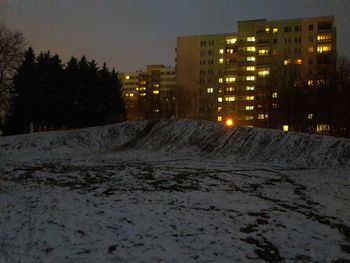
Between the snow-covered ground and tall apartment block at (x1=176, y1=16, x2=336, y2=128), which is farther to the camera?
tall apartment block at (x1=176, y1=16, x2=336, y2=128)

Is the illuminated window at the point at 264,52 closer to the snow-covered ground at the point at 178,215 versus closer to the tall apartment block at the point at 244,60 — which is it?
the tall apartment block at the point at 244,60

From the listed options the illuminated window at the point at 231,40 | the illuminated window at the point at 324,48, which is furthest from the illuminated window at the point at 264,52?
the illuminated window at the point at 324,48

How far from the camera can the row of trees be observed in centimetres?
4350

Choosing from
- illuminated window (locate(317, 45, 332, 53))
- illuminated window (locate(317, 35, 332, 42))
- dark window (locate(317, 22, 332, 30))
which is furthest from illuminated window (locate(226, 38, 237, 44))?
illuminated window (locate(317, 45, 332, 53))

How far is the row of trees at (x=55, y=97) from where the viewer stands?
143ft

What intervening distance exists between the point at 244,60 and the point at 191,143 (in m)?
64.4

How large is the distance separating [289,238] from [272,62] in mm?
83390

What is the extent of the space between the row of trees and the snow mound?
451 inches

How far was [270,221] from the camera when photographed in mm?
7320

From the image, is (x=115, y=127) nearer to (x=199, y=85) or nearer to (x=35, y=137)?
(x=35, y=137)

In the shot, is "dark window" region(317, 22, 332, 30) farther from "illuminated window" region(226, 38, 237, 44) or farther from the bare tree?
the bare tree

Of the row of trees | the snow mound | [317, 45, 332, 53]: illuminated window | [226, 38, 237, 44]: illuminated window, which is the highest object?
[226, 38, 237, 44]: illuminated window

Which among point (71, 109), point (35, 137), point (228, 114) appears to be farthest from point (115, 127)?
point (228, 114)

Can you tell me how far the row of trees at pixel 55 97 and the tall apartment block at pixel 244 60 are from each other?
3502cm
